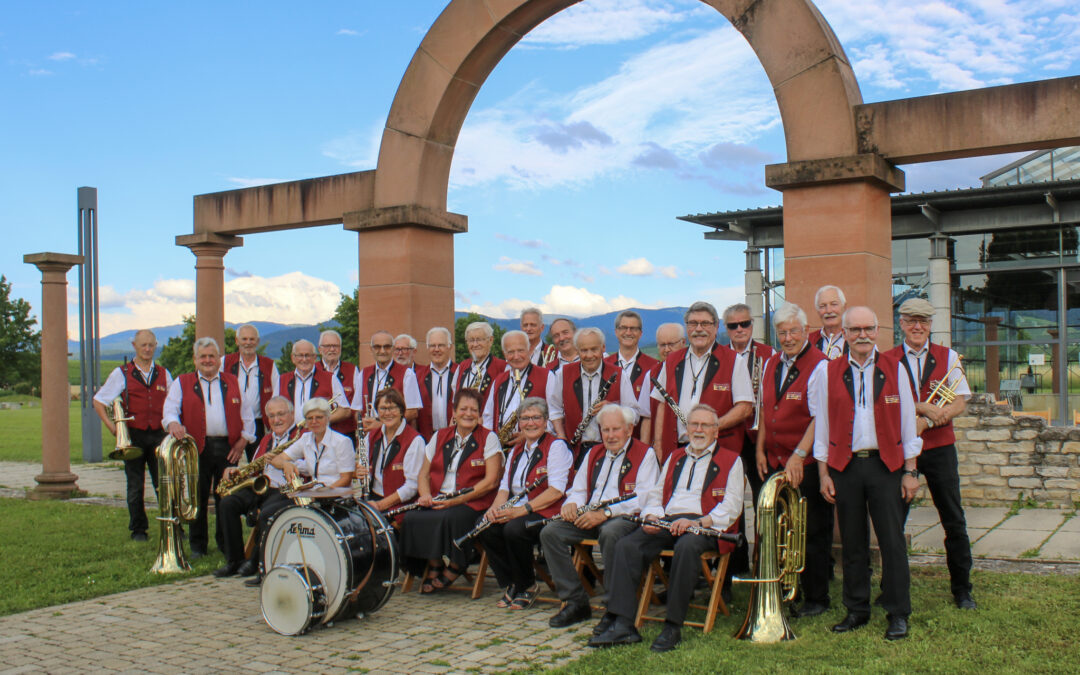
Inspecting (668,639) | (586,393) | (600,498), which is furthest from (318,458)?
(668,639)

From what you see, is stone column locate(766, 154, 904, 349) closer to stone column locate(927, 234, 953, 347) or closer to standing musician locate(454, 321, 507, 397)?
standing musician locate(454, 321, 507, 397)

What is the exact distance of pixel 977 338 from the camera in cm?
2031

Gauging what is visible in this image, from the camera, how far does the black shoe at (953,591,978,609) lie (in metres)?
6.01

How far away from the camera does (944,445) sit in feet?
19.9

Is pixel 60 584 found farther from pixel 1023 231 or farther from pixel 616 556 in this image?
pixel 1023 231

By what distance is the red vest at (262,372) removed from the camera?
9352mm

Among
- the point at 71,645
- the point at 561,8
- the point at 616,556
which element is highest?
the point at 561,8

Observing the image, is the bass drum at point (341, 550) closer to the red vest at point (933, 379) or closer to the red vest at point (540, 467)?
the red vest at point (540, 467)

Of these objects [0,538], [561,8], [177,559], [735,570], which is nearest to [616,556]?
[735,570]

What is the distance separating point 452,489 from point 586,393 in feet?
4.11

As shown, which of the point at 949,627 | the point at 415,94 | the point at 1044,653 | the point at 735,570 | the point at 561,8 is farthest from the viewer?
the point at 415,94

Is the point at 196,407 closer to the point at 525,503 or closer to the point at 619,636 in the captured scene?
the point at 525,503

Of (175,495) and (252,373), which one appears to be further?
(252,373)

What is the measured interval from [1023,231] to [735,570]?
50.8ft
